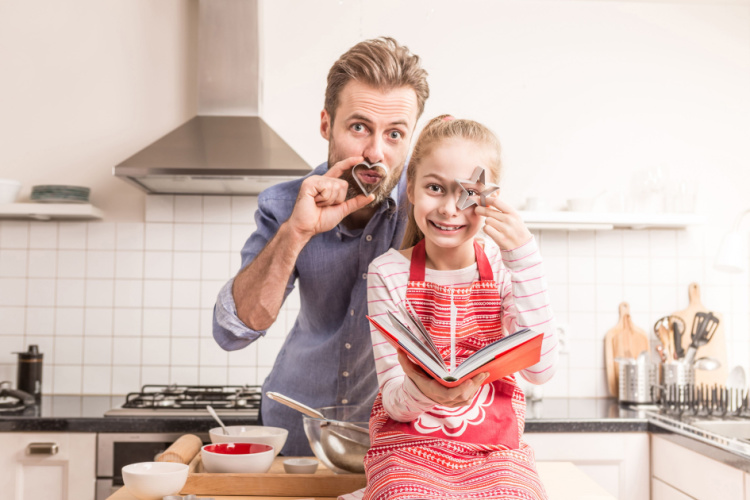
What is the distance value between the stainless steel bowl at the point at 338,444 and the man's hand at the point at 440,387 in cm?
36

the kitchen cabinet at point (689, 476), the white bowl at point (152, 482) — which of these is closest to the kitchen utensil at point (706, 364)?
the kitchen cabinet at point (689, 476)

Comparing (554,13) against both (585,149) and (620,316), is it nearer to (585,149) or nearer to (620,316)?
(585,149)

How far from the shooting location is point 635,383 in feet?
8.85

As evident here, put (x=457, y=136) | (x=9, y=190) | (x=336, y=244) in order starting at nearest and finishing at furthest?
(x=457, y=136)
(x=336, y=244)
(x=9, y=190)

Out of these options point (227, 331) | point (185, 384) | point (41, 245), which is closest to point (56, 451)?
point (185, 384)

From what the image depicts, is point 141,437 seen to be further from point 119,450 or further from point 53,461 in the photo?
point 53,461

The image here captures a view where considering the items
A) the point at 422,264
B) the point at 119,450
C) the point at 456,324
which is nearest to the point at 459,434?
the point at 456,324

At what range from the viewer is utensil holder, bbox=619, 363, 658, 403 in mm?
2693

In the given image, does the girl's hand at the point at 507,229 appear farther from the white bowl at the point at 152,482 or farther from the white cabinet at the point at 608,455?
the white cabinet at the point at 608,455

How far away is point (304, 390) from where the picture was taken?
1.68 metres

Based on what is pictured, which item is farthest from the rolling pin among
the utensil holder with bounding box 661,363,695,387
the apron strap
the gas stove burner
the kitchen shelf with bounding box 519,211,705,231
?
the utensil holder with bounding box 661,363,695,387

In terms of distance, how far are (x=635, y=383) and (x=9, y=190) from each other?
2634mm

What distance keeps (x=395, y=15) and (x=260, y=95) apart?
27.6 inches

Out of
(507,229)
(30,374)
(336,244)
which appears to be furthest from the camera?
(30,374)
